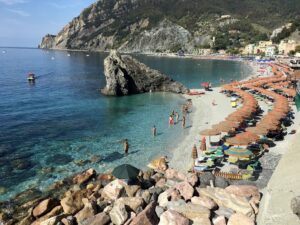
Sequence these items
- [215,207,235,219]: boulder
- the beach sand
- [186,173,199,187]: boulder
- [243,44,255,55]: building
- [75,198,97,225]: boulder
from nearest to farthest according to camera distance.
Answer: [215,207,235,219]: boulder < [75,198,97,225]: boulder < [186,173,199,187]: boulder < the beach sand < [243,44,255,55]: building

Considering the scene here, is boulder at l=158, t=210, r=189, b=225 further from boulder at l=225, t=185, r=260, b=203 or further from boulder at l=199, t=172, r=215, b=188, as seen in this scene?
boulder at l=199, t=172, r=215, b=188

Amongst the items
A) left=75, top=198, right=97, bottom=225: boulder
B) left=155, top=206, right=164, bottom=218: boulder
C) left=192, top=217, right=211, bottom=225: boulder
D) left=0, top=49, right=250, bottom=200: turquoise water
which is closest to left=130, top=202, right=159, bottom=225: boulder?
left=155, top=206, right=164, bottom=218: boulder

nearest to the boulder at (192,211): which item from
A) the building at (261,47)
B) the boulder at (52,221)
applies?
the boulder at (52,221)

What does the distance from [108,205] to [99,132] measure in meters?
17.9

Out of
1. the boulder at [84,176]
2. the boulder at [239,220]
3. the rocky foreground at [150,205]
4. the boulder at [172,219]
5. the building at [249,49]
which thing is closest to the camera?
the boulder at [239,220]

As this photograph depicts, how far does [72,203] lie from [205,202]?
7650 millimetres

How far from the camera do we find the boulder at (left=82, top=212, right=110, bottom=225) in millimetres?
15101

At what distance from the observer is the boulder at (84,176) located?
71.7ft

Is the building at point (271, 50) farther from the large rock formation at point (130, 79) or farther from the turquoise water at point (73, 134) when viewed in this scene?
the turquoise water at point (73, 134)

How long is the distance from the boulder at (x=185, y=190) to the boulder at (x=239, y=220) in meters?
3.13

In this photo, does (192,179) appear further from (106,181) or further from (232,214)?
(106,181)

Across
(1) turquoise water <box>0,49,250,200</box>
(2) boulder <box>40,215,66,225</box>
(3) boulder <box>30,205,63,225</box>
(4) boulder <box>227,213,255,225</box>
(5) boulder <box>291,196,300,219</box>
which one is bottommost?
(1) turquoise water <box>0,49,250,200</box>

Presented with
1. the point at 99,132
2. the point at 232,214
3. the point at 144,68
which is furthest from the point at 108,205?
the point at 144,68

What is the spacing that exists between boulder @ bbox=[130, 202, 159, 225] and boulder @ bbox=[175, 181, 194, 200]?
250 cm
